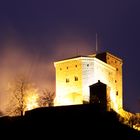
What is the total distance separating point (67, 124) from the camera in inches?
2547

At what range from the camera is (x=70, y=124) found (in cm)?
6469

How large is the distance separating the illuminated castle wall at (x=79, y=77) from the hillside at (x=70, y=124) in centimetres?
1520

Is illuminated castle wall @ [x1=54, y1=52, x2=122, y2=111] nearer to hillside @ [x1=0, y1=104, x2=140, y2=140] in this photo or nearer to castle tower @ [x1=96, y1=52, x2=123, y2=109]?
castle tower @ [x1=96, y1=52, x2=123, y2=109]

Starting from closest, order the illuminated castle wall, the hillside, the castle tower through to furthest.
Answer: the hillside < the illuminated castle wall < the castle tower

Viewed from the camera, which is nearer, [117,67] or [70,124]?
[70,124]

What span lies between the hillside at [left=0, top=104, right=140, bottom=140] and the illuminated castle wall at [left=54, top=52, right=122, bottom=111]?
1520 centimetres

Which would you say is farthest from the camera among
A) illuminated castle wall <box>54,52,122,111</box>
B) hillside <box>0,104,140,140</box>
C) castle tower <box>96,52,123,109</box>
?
castle tower <box>96,52,123,109</box>

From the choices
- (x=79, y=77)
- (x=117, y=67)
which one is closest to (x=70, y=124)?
(x=79, y=77)

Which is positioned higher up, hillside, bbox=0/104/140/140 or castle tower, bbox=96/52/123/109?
castle tower, bbox=96/52/123/109

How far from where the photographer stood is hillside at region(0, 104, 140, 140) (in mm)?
63250

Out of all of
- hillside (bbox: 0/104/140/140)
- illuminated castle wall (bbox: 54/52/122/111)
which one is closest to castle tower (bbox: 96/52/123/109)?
illuminated castle wall (bbox: 54/52/122/111)

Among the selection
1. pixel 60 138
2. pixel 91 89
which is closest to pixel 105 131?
pixel 60 138

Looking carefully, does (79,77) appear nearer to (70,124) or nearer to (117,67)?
(117,67)

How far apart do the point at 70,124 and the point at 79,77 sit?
63.2 feet
